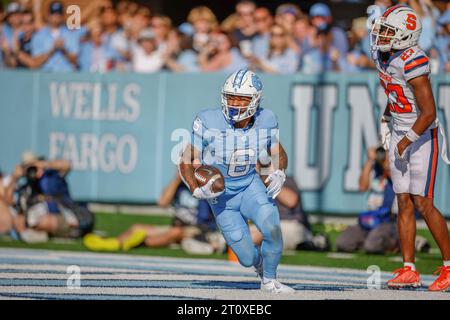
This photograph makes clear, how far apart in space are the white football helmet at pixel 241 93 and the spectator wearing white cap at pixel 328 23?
6.11m

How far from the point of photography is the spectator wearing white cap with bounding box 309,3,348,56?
13555mm

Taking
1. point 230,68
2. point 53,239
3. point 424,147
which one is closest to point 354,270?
point 424,147

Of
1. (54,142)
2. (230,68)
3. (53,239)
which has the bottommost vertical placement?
(53,239)

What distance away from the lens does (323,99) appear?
13.3 metres

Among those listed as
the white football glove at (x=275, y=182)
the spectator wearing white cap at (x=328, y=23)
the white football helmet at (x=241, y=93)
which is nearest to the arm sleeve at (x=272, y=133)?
the white football helmet at (x=241, y=93)

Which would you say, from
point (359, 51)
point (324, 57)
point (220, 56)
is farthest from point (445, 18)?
point (220, 56)

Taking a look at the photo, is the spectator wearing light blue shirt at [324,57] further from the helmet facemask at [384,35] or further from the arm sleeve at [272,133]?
the arm sleeve at [272,133]

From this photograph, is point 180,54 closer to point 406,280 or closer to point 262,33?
point 262,33

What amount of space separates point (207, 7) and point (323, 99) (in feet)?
10.3

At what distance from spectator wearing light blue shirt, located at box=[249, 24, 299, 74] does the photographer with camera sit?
3.11 meters

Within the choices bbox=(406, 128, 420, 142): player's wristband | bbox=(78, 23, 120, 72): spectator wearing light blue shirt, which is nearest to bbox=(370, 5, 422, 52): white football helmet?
bbox=(406, 128, 420, 142): player's wristband

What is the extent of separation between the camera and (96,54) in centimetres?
1505

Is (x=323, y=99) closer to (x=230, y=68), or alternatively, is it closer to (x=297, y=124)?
(x=297, y=124)

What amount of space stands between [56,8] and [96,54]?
0.89m
